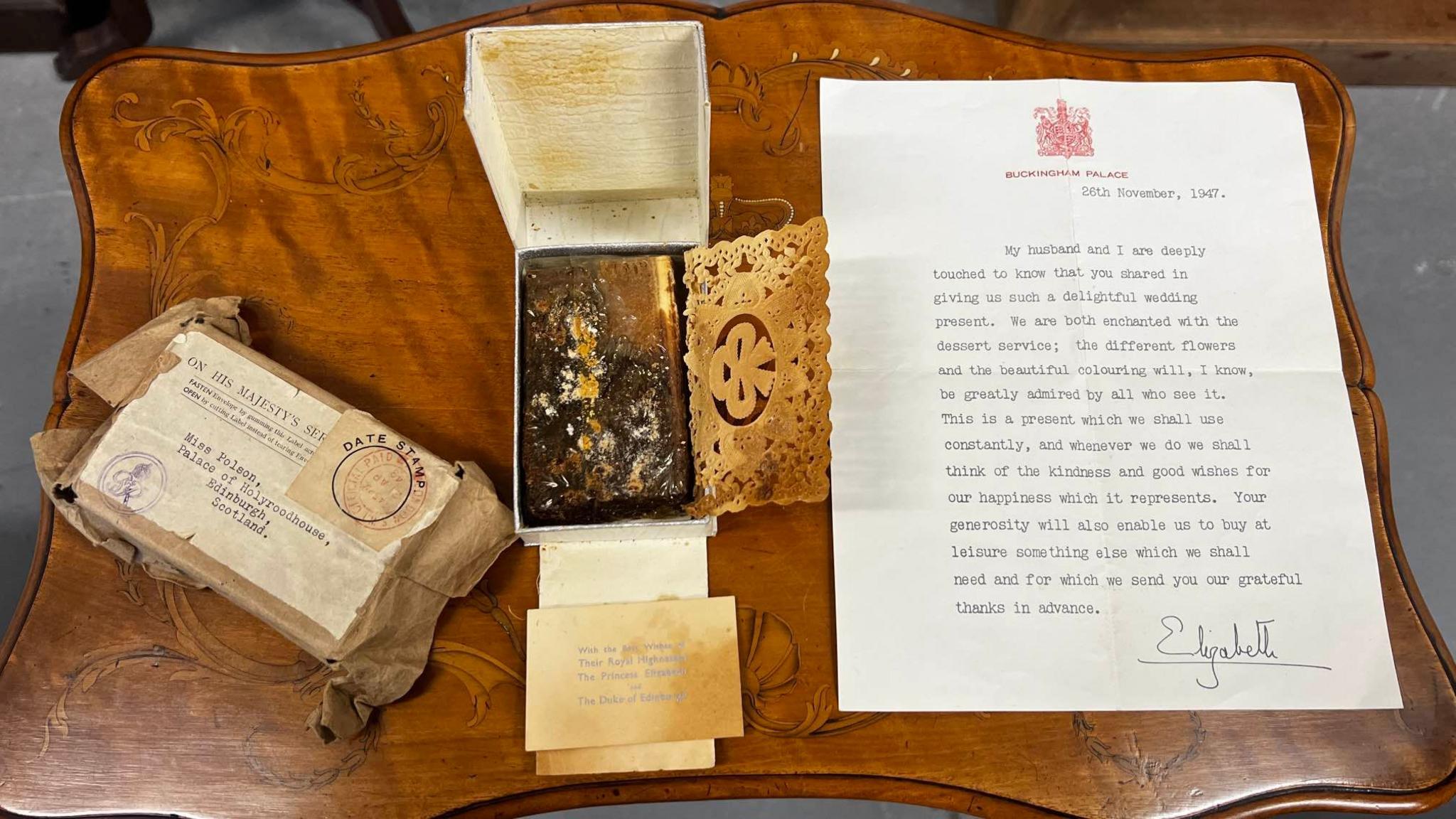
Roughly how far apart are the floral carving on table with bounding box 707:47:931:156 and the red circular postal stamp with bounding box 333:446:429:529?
498 mm

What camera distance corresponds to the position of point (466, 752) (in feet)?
2.43

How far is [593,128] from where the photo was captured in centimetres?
80

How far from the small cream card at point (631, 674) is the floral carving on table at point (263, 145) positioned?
50cm

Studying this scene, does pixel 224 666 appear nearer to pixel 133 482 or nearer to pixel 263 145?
pixel 133 482

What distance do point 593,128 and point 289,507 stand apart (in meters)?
0.45

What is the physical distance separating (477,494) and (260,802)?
0.34 metres

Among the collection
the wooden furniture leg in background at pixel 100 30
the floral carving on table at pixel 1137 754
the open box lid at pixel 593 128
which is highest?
the wooden furniture leg in background at pixel 100 30

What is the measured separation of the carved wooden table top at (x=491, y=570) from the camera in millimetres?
742

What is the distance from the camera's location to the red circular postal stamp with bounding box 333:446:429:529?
2.28 ft

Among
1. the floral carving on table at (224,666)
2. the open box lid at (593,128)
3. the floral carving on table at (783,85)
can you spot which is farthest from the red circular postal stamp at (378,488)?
the floral carving on table at (783,85)

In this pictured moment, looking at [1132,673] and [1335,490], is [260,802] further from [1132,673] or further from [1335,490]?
[1335,490]

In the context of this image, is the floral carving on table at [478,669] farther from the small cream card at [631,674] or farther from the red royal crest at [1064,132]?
the red royal crest at [1064,132]

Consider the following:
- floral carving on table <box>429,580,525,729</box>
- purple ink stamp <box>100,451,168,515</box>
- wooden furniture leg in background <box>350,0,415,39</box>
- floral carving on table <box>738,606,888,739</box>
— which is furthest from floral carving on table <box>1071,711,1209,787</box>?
wooden furniture leg in background <box>350,0,415,39</box>
